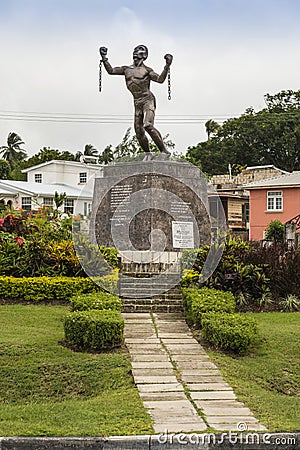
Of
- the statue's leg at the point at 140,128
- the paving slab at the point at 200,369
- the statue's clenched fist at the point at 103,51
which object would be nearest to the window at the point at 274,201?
the statue's leg at the point at 140,128

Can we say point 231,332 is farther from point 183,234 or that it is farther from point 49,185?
point 49,185

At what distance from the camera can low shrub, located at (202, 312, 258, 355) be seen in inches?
345

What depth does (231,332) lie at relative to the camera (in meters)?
8.77

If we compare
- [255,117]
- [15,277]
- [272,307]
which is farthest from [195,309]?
[255,117]

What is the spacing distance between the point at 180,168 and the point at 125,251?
2.67 meters

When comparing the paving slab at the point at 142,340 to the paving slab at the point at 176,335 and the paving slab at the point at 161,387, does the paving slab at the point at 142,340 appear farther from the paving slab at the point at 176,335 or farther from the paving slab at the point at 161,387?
the paving slab at the point at 161,387

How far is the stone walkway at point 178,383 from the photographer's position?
20.0 ft

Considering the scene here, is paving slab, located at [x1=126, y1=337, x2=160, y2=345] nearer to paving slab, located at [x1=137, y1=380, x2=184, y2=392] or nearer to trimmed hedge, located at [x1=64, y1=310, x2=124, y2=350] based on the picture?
trimmed hedge, located at [x1=64, y1=310, x2=124, y2=350]

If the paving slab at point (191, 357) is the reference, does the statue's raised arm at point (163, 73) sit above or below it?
above

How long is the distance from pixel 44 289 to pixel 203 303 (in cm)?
324

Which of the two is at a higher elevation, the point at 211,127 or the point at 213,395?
the point at 211,127

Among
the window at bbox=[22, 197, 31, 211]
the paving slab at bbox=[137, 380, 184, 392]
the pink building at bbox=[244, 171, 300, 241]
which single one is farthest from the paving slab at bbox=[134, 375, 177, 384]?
the window at bbox=[22, 197, 31, 211]
